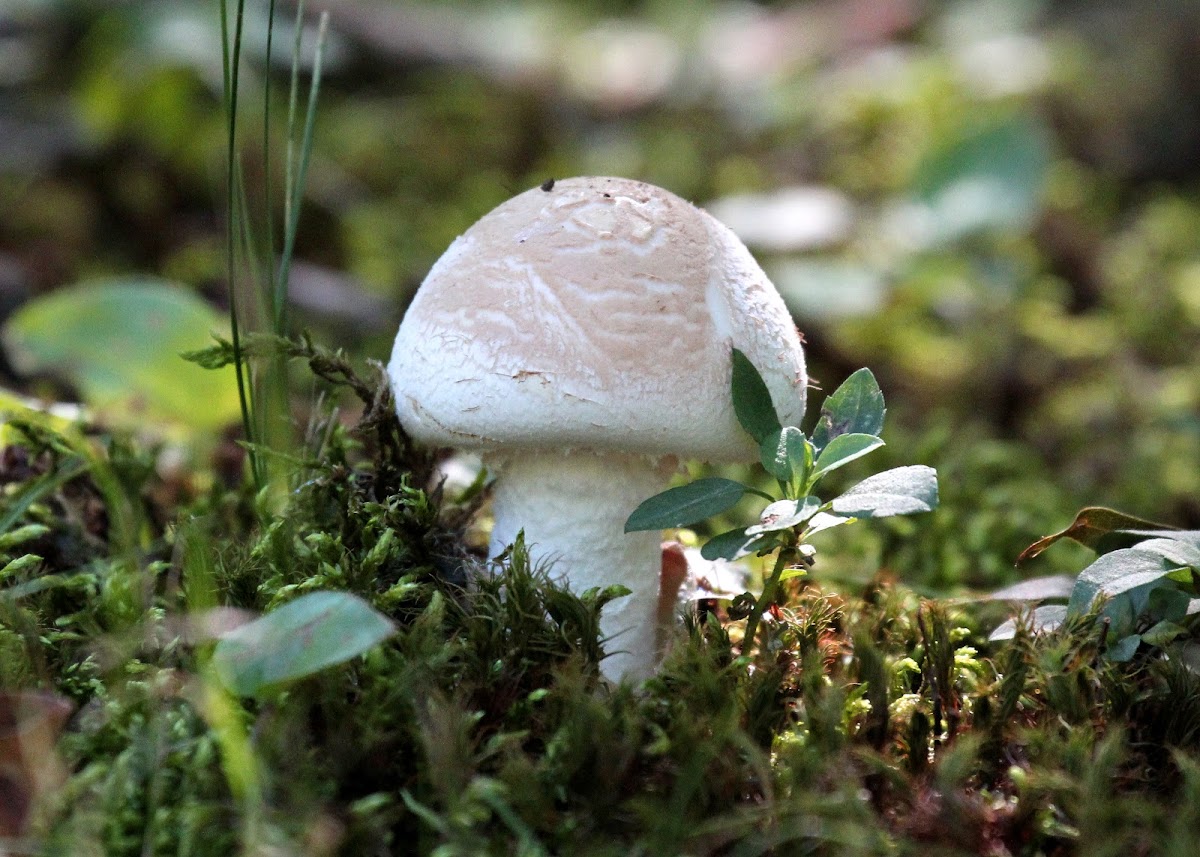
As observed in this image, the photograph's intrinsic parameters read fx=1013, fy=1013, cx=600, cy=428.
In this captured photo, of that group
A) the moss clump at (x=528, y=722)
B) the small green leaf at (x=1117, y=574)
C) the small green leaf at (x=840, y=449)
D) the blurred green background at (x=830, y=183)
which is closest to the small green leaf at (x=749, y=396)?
the small green leaf at (x=840, y=449)

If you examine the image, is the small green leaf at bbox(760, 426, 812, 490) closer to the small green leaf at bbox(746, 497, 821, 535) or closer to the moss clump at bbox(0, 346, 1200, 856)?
the small green leaf at bbox(746, 497, 821, 535)

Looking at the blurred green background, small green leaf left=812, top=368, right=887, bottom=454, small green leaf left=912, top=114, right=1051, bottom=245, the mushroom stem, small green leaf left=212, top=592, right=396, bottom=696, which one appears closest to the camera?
small green leaf left=212, top=592, right=396, bottom=696

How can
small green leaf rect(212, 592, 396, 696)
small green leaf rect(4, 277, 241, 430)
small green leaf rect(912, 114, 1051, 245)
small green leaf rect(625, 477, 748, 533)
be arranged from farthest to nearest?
small green leaf rect(912, 114, 1051, 245), small green leaf rect(4, 277, 241, 430), small green leaf rect(625, 477, 748, 533), small green leaf rect(212, 592, 396, 696)

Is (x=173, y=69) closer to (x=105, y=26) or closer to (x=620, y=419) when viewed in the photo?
(x=105, y=26)

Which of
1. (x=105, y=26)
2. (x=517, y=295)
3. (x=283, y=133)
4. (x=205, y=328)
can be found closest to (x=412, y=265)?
(x=283, y=133)

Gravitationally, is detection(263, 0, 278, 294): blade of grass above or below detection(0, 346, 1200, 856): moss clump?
above

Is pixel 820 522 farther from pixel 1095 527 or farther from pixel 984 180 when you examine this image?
pixel 984 180

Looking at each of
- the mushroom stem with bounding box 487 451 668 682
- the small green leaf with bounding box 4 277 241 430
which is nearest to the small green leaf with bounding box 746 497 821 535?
the mushroom stem with bounding box 487 451 668 682
